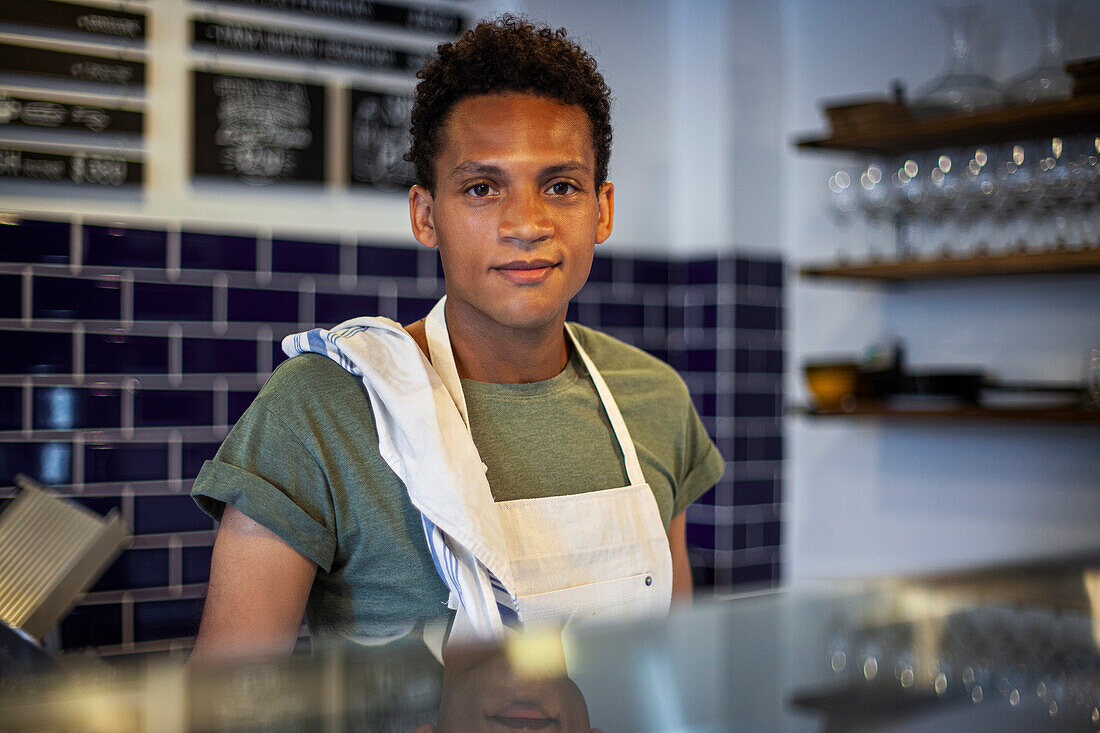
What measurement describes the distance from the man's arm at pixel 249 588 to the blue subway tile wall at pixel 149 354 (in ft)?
4.16

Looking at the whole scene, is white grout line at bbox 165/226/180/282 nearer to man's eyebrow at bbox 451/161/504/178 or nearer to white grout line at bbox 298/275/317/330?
white grout line at bbox 298/275/317/330

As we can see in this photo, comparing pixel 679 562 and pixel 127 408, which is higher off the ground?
pixel 127 408

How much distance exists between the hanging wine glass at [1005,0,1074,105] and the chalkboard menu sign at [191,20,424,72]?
4.86 ft

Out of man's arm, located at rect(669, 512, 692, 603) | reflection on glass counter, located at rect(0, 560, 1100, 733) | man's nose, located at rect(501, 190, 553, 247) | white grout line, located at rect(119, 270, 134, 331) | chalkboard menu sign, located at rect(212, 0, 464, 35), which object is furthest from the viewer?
chalkboard menu sign, located at rect(212, 0, 464, 35)

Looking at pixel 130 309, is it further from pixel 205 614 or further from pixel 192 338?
pixel 205 614

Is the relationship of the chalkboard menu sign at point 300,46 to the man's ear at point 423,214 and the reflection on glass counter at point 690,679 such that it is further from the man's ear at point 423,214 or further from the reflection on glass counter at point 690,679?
the reflection on glass counter at point 690,679

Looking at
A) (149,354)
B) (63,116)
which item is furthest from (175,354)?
(63,116)

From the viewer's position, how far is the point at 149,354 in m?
2.40

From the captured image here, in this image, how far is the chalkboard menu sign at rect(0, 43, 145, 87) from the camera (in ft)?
7.44

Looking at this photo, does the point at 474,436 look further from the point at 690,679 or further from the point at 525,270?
the point at 690,679

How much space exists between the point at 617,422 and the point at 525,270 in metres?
0.25

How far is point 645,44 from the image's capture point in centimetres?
318

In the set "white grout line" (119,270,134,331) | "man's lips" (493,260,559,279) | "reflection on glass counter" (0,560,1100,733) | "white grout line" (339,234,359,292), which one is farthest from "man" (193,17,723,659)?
"white grout line" (339,234,359,292)

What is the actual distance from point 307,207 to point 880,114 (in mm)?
1437
